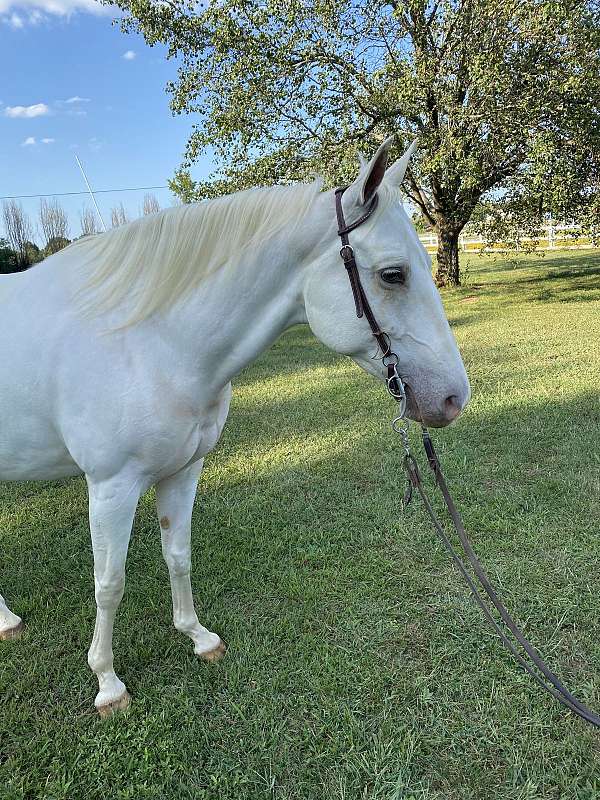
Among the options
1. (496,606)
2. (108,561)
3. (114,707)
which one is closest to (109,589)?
(108,561)

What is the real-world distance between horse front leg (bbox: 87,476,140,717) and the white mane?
2.11ft

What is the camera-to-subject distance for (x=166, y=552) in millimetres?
2430

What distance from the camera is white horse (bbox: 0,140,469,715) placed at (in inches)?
66.2

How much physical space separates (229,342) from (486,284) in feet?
54.8

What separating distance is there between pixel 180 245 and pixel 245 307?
12.6 inches

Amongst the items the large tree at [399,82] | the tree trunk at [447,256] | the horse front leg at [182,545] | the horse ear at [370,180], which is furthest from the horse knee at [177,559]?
the tree trunk at [447,256]

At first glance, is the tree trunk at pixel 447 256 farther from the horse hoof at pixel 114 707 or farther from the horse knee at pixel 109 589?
the horse hoof at pixel 114 707

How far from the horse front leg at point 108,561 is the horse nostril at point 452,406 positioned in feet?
3.76

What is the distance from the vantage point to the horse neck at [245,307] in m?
1.78

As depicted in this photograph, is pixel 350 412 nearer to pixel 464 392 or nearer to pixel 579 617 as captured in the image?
pixel 579 617

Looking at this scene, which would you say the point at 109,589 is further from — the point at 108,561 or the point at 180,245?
the point at 180,245

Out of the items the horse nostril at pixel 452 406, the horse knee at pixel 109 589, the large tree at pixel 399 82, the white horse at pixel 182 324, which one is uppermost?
the large tree at pixel 399 82

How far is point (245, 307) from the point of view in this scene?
1.86m

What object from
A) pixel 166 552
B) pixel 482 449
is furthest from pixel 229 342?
pixel 482 449
